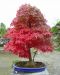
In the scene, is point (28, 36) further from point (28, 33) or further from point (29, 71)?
point (29, 71)

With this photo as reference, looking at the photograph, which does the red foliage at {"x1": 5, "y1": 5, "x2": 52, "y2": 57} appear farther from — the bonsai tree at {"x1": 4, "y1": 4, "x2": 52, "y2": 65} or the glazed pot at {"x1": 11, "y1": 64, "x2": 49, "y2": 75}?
the glazed pot at {"x1": 11, "y1": 64, "x2": 49, "y2": 75}

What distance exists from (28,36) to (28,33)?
0.19 feet

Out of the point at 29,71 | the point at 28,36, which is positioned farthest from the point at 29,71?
the point at 28,36

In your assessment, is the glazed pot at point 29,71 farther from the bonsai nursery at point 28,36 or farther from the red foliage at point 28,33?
Result: the red foliage at point 28,33

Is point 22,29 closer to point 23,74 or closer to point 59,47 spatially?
point 23,74

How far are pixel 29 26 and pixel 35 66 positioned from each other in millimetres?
500

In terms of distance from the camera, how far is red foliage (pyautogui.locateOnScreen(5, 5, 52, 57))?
3094mm

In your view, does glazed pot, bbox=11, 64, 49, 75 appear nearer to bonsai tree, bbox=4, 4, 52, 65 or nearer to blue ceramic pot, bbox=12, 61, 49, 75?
blue ceramic pot, bbox=12, 61, 49, 75

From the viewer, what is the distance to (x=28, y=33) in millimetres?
3131

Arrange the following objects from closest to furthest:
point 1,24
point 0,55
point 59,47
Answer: point 0,55
point 59,47
point 1,24

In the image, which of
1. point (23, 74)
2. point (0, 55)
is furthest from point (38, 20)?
point (0, 55)

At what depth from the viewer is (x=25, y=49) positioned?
315 centimetres

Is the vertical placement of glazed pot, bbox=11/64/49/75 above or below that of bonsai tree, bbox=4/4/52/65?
below

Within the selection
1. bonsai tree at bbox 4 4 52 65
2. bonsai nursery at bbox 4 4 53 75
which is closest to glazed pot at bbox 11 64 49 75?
bonsai nursery at bbox 4 4 53 75
